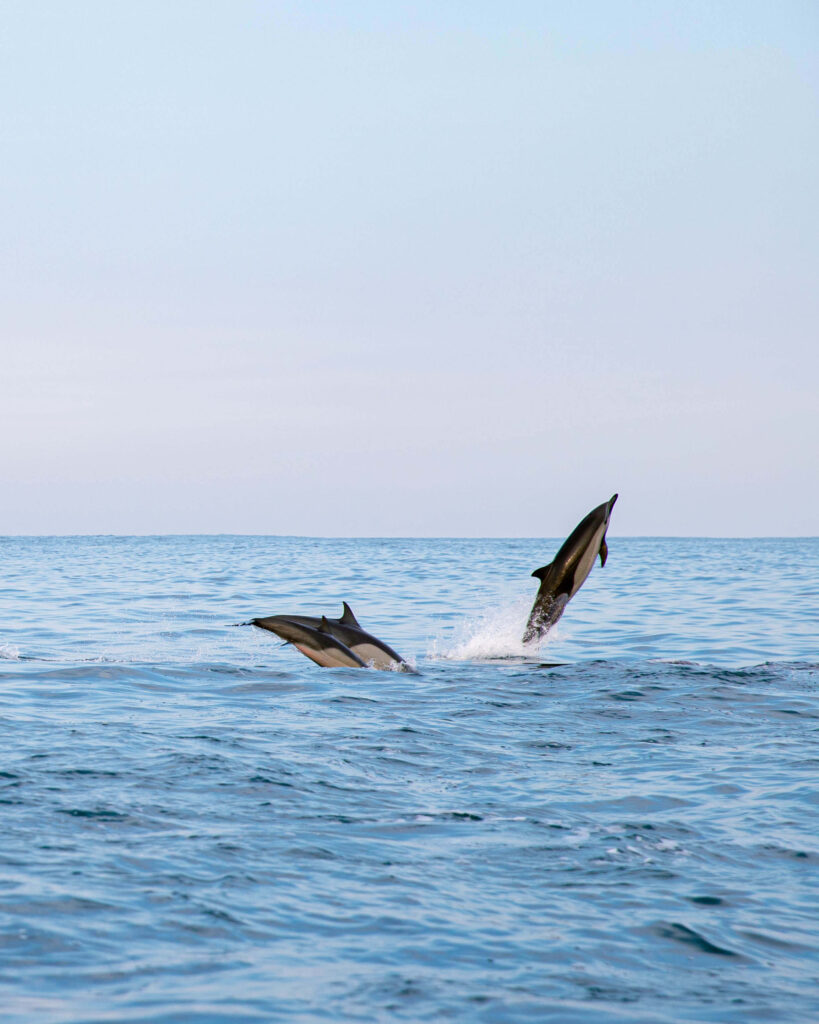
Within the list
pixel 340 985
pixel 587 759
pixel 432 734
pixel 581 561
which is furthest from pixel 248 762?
pixel 581 561

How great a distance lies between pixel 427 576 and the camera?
1864 inches

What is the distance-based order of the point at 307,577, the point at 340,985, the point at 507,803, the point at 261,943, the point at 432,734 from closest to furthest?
the point at 340,985, the point at 261,943, the point at 507,803, the point at 432,734, the point at 307,577

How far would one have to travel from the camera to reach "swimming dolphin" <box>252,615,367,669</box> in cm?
1544

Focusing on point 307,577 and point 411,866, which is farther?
point 307,577

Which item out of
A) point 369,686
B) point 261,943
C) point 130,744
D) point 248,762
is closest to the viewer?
point 261,943

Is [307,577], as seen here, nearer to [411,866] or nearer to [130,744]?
[130,744]

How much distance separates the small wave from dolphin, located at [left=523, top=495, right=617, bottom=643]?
8.86 ft

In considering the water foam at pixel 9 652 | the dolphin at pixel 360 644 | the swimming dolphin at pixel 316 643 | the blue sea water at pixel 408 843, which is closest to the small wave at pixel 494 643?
the dolphin at pixel 360 644

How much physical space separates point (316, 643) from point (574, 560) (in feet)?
13.1

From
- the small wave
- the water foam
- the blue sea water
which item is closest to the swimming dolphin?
the blue sea water

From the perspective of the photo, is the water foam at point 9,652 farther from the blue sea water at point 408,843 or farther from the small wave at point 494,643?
the small wave at point 494,643

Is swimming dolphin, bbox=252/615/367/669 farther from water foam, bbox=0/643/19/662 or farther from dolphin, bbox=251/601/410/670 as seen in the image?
water foam, bbox=0/643/19/662

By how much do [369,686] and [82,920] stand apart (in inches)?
354

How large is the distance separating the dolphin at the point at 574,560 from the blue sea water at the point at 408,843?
1141 millimetres
